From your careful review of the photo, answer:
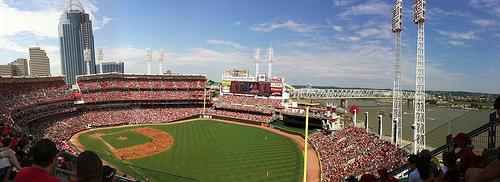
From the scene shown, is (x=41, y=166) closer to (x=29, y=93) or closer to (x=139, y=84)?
(x=29, y=93)

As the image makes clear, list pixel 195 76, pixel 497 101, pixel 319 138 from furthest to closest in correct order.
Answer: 1. pixel 195 76
2. pixel 319 138
3. pixel 497 101

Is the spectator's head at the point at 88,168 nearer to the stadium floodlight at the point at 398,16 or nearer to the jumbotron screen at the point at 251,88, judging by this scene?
the stadium floodlight at the point at 398,16

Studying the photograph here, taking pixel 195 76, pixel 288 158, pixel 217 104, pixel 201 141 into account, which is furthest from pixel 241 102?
pixel 288 158

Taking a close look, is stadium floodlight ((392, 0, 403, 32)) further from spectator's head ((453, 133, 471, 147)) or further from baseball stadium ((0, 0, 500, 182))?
spectator's head ((453, 133, 471, 147))

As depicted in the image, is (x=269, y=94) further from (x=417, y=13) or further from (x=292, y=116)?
(x=417, y=13)

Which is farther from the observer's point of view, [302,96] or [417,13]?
[302,96]

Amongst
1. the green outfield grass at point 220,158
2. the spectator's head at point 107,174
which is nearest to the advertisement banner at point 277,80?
the green outfield grass at point 220,158
